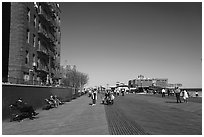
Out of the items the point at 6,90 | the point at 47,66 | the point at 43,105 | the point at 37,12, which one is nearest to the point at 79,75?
the point at 47,66

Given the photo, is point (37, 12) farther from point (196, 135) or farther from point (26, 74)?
point (196, 135)

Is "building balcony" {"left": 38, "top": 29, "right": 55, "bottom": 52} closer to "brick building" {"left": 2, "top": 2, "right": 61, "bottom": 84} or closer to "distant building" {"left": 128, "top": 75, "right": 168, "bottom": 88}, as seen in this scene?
"brick building" {"left": 2, "top": 2, "right": 61, "bottom": 84}

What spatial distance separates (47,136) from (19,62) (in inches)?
797

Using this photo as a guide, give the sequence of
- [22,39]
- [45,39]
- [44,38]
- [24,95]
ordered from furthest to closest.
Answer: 1. [45,39]
2. [44,38]
3. [22,39]
4. [24,95]

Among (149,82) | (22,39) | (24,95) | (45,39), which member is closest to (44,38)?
(45,39)

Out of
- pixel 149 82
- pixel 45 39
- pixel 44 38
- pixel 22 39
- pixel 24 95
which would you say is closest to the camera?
pixel 24 95

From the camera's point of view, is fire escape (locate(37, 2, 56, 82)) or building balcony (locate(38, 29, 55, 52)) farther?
fire escape (locate(37, 2, 56, 82))

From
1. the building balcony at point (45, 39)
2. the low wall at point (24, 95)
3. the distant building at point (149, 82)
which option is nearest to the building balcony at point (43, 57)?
the building balcony at point (45, 39)

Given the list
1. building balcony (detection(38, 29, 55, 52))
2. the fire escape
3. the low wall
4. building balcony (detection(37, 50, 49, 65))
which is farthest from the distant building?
the low wall

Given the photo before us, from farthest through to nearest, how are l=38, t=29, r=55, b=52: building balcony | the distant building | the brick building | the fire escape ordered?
the distant building < the fire escape < l=38, t=29, r=55, b=52: building balcony < the brick building

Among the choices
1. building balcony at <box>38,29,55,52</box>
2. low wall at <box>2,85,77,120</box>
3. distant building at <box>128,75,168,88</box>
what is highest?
building balcony at <box>38,29,55,52</box>

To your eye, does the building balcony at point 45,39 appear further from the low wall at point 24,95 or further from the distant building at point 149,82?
the distant building at point 149,82

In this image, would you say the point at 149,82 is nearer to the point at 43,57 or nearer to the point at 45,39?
the point at 45,39

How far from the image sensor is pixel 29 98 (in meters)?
17.8
